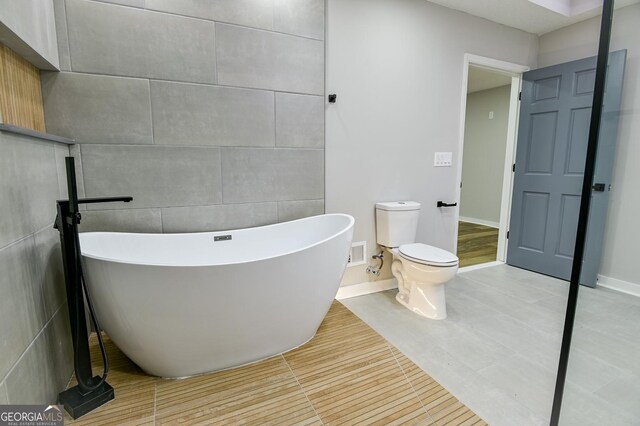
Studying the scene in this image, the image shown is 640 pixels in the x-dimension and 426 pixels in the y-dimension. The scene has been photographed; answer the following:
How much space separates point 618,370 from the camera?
1.41 meters

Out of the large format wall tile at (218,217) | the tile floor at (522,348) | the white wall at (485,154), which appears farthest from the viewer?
the white wall at (485,154)

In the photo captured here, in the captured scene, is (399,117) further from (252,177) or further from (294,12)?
(252,177)

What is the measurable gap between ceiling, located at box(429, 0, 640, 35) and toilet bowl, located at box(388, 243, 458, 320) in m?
2.10

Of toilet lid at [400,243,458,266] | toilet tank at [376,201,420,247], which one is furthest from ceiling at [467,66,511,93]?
toilet lid at [400,243,458,266]

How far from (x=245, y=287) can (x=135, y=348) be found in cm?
62

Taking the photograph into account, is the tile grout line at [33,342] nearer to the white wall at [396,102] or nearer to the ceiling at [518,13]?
the white wall at [396,102]

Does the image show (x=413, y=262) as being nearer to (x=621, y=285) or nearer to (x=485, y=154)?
(x=621, y=285)

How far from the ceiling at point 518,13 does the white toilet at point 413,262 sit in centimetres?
175

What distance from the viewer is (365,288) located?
2729mm

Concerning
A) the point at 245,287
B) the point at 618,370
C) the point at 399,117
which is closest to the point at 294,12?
the point at 399,117

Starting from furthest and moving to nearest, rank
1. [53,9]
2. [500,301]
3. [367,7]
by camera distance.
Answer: [500,301] < [367,7] < [53,9]

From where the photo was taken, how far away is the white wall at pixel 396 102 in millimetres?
2420

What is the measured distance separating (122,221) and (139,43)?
106 centimetres

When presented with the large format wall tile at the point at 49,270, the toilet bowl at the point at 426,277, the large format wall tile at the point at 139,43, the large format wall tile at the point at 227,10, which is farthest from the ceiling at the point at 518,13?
the large format wall tile at the point at 49,270
